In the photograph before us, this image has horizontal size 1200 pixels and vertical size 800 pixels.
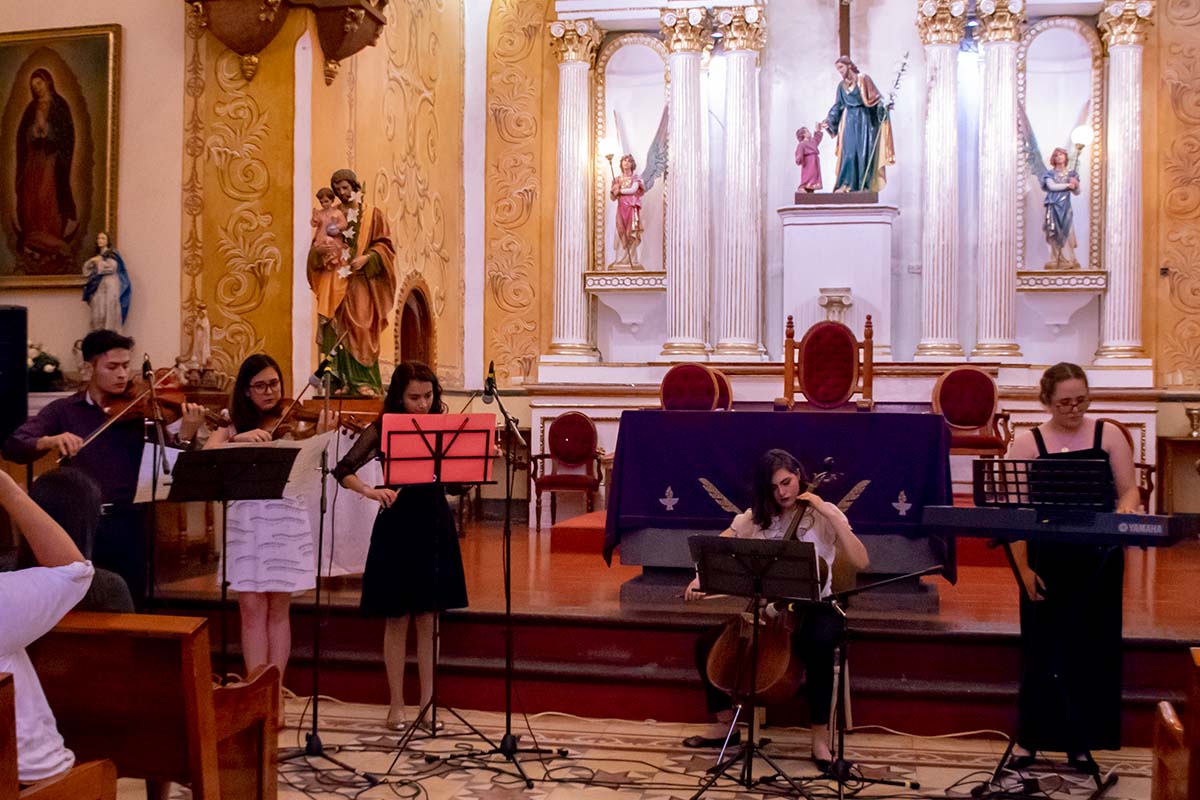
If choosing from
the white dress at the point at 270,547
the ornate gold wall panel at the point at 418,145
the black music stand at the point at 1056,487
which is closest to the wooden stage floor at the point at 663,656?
the white dress at the point at 270,547

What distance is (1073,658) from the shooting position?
5.07m

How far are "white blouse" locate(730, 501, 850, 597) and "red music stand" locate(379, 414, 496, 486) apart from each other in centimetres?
116

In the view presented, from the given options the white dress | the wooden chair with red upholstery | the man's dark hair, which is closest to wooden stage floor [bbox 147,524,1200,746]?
the white dress

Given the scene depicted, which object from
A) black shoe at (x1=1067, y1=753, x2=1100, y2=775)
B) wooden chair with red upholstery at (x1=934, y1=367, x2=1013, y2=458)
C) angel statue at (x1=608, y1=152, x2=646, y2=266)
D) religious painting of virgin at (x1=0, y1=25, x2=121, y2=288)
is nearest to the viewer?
black shoe at (x1=1067, y1=753, x2=1100, y2=775)

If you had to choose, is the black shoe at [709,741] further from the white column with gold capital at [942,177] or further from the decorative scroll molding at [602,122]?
the decorative scroll molding at [602,122]

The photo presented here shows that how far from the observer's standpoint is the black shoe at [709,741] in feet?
18.3

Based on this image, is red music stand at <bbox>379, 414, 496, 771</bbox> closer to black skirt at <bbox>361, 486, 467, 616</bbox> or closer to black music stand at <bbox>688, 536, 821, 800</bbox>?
black skirt at <bbox>361, 486, 467, 616</bbox>

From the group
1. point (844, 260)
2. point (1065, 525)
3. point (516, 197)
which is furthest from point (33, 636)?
point (516, 197)

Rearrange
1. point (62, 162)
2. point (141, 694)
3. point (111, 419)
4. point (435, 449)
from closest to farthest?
1. point (141, 694)
2. point (435, 449)
3. point (111, 419)
4. point (62, 162)

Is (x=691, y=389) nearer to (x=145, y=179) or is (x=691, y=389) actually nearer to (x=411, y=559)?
(x=145, y=179)

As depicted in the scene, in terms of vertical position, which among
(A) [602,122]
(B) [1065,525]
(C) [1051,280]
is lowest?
(B) [1065,525]

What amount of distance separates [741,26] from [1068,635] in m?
9.15

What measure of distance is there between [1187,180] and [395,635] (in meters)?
10.2

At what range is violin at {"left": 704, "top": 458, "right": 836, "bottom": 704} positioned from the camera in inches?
201
